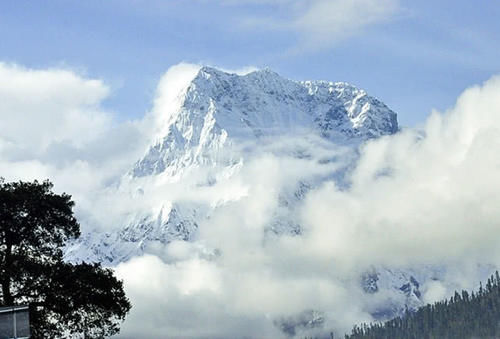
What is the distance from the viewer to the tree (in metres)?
57.8

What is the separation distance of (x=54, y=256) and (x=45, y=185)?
4629mm

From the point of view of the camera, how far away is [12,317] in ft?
120

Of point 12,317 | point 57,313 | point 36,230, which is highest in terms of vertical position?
point 36,230

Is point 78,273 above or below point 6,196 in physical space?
below

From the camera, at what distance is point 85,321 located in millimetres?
60438

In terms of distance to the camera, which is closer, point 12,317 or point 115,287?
point 12,317

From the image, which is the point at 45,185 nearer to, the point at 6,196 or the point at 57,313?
the point at 6,196

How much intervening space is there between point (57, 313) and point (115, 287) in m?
4.10

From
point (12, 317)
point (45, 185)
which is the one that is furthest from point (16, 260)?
point (12, 317)

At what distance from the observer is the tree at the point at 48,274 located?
57.8 m

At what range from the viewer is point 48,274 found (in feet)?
191

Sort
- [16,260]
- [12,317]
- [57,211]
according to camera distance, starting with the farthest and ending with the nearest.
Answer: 1. [57,211]
2. [16,260]
3. [12,317]

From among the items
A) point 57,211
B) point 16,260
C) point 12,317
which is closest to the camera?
point 12,317

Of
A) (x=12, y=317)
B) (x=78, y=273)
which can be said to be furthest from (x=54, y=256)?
(x=12, y=317)
